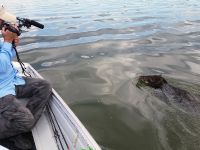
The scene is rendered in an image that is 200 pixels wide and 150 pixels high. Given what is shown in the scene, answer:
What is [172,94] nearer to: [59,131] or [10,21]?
[59,131]

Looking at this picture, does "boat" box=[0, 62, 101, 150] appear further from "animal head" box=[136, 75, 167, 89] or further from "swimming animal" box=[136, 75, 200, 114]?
"animal head" box=[136, 75, 167, 89]

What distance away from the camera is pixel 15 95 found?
6094 mm

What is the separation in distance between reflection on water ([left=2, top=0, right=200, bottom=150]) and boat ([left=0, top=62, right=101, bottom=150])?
140 centimetres

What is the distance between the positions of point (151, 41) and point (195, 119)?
9.40 metres

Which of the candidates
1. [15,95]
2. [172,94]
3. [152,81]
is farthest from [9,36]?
[152,81]

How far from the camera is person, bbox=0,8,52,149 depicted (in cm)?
536

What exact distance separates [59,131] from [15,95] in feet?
3.64

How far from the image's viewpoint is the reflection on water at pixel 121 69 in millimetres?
7465

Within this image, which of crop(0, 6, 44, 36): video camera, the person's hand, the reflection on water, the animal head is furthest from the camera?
the animal head

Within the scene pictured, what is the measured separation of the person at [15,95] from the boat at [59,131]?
182 millimetres

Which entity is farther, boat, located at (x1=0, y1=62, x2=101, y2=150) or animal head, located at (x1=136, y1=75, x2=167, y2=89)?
animal head, located at (x1=136, y1=75, x2=167, y2=89)

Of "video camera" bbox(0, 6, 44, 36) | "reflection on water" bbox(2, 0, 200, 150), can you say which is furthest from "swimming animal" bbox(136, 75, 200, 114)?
"video camera" bbox(0, 6, 44, 36)

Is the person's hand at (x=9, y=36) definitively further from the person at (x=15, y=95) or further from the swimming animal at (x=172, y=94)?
the swimming animal at (x=172, y=94)

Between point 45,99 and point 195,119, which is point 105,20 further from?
point 45,99
